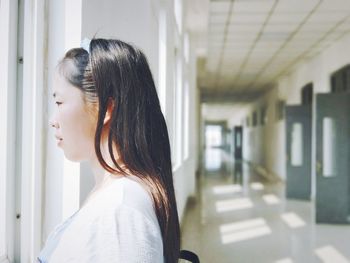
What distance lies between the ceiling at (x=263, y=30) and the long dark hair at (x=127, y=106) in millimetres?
4716

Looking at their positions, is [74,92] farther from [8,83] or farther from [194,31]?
[194,31]

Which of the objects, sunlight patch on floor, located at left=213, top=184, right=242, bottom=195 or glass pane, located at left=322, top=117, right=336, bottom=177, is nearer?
glass pane, located at left=322, top=117, right=336, bottom=177

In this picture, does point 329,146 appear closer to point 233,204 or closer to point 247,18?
point 233,204

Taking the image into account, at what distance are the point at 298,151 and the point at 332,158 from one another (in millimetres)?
2564

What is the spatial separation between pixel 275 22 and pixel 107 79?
570 cm

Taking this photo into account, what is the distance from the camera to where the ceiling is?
5312 millimetres

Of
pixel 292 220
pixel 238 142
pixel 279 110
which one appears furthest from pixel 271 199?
pixel 238 142

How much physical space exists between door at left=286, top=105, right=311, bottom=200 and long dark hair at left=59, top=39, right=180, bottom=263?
27.5 ft

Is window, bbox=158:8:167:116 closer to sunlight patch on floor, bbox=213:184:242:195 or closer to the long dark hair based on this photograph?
the long dark hair

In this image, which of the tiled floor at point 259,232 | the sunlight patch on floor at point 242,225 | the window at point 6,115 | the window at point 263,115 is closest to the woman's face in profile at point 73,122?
the window at point 6,115

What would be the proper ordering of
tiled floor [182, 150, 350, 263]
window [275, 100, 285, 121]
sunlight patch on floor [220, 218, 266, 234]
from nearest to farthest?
tiled floor [182, 150, 350, 263] < sunlight patch on floor [220, 218, 266, 234] < window [275, 100, 285, 121]

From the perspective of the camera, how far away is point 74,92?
78 centimetres

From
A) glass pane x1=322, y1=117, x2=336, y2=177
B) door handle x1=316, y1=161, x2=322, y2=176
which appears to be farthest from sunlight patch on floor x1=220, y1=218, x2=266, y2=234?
glass pane x1=322, y1=117, x2=336, y2=177

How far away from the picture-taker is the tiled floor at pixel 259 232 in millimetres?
4461
